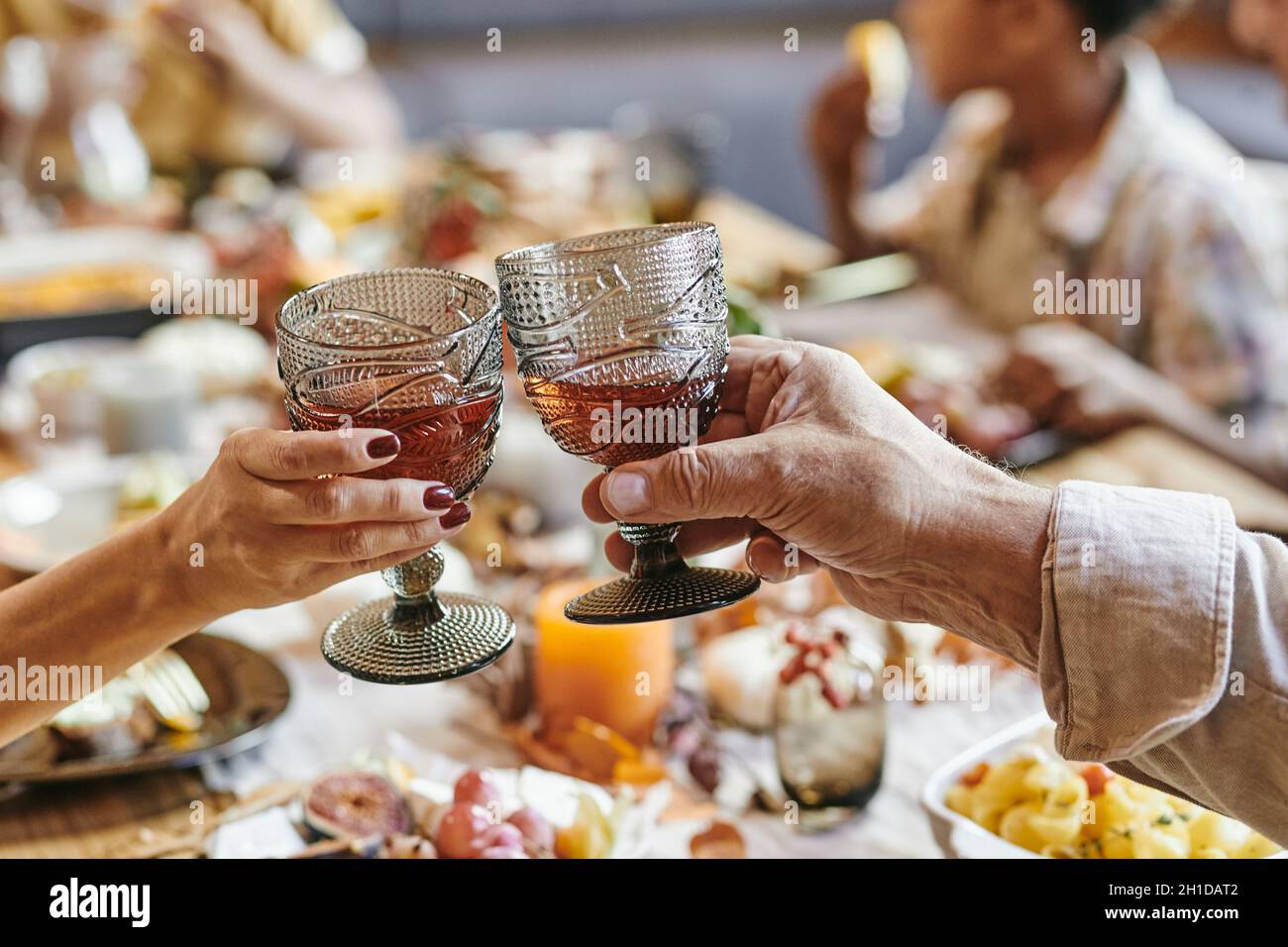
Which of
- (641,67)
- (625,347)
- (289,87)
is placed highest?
(641,67)

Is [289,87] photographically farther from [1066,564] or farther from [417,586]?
[1066,564]

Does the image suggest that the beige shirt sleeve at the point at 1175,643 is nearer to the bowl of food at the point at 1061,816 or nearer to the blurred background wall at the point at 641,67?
the bowl of food at the point at 1061,816

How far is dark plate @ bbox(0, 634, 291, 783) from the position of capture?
1044 mm

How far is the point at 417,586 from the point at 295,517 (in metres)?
0.13

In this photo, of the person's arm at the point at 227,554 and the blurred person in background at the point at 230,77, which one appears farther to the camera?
the blurred person in background at the point at 230,77

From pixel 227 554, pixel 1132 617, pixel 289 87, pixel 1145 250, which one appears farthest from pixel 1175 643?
pixel 289 87

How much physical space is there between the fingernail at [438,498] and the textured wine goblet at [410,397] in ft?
0.09

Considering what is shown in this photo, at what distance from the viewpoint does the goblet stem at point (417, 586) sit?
83 cm

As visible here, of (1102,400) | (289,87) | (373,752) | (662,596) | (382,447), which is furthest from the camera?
(289,87)

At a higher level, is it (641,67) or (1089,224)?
(641,67)

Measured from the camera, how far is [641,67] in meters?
5.18

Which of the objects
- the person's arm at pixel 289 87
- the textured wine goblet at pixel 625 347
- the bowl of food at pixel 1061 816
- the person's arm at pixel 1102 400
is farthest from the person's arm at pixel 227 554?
the person's arm at pixel 289 87

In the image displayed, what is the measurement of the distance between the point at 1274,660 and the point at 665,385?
0.41 m

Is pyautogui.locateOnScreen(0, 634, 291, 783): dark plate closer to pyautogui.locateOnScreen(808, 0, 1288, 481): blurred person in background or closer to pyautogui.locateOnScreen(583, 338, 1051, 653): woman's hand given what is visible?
pyautogui.locateOnScreen(583, 338, 1051, 653): woman's hand
